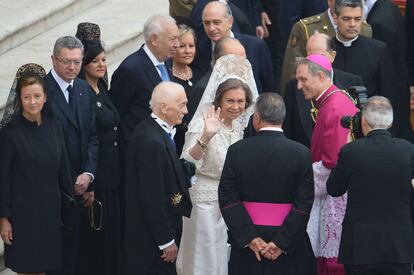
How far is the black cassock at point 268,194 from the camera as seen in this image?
7953 millimetres

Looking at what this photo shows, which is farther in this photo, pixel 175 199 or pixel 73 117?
pixel 73 117

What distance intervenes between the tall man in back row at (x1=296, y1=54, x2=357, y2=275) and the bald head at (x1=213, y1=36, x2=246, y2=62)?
0.63 meters

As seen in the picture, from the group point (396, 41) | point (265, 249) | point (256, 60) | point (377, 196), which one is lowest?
point (265, 249)

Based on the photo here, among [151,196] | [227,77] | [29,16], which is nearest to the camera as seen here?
[151,196]

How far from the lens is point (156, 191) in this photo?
8.14 m

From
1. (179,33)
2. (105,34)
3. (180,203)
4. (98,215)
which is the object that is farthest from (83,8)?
(180,203)

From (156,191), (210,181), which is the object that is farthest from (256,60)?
(156,191)

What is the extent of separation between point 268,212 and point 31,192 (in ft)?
5.23

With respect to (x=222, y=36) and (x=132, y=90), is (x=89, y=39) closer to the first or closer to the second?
(x=132, y=90)

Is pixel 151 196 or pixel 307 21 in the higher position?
pixel 307 21

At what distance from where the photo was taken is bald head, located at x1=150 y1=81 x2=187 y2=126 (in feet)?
27.3

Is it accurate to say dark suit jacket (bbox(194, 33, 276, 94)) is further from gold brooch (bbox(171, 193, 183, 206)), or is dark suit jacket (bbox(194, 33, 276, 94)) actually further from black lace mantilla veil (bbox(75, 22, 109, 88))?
gold brooch (bbox(171, 193, 183, 206))

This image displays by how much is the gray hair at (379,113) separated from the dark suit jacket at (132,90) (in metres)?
2.00

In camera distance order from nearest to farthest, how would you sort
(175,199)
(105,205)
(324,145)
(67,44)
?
(175,199)
(324,145)
(67,44)
(105,205)
